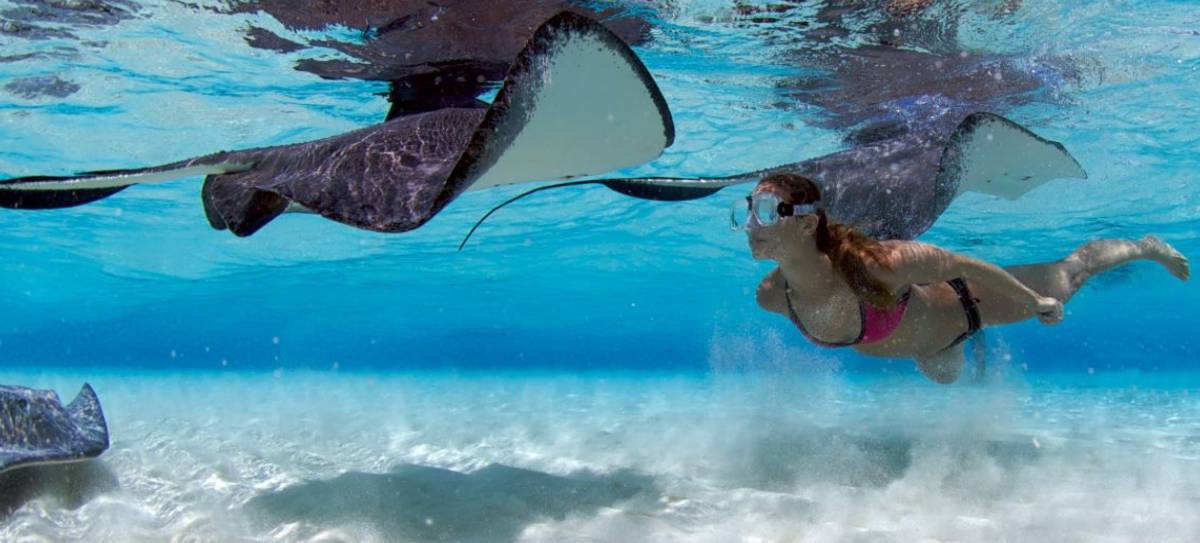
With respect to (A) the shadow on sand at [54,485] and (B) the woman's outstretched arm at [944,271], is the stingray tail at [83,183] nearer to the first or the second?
(A) the shadow on sand at [54,485]

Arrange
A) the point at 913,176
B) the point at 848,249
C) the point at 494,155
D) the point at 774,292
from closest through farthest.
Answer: the point at 494,155 → the point at 848,249 → the point at 774,292 → the point at 913,176

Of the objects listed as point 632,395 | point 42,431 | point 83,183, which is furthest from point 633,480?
point 632,395

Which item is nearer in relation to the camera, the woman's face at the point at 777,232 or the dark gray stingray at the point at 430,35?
the woman's face at the point at 777,232

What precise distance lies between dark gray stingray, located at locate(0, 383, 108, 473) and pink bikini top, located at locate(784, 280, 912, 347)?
5.99m

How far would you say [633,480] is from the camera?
608 cm

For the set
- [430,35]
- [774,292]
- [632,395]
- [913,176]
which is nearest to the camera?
[774,292]

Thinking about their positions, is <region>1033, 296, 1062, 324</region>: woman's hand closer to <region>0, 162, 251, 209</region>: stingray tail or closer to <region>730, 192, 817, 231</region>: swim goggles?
<region>730, 192, 817, 231</region>: swim goggles

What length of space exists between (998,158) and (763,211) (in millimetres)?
2401

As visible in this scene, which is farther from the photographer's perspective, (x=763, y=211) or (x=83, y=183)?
(x=763, y=211)

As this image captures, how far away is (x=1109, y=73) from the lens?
8.64 meters

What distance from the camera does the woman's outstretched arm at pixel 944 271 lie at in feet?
17.3

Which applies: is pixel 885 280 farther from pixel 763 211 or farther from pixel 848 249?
pixel 763 211

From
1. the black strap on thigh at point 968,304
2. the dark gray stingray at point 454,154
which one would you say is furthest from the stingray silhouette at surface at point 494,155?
the black strap on thigh at point 968,304

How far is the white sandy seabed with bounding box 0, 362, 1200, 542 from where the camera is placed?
15.4 feet
